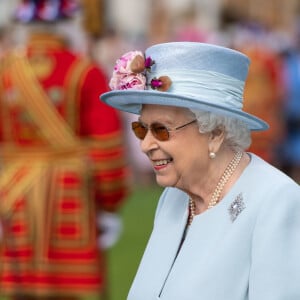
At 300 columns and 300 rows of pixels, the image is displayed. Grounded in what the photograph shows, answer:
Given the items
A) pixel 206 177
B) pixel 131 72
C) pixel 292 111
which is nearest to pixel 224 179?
pixel 206 177

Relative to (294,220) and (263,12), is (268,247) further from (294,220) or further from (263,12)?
(263,12)

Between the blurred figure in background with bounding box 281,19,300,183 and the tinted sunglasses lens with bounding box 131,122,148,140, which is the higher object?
the tinted sunglasses lens with bounding box 131,122,148,140

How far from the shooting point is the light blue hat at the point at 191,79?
377cm

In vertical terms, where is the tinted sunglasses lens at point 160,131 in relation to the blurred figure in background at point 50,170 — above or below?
above

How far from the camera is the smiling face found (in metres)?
3.86

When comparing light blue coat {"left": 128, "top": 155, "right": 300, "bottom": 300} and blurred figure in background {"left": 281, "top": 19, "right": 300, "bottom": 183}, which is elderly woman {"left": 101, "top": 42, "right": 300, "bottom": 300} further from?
blurred figure in background {"left": 281, "top": 19, "right": 300, "bottom": 183}

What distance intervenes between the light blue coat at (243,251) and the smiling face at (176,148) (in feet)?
0.41

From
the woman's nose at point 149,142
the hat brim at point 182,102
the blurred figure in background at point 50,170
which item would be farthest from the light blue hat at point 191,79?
the blurred figure in background at point 50,170

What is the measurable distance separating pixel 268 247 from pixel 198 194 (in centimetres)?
42

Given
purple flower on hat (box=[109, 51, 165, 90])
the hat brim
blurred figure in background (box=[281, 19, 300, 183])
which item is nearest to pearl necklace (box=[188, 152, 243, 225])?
the hat brim

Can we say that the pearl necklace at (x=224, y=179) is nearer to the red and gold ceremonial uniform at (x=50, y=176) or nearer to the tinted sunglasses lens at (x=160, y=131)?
the tinted sunglasses lens at (x=160, y=131)

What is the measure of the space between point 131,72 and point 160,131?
0.63 feet

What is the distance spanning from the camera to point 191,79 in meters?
3.80

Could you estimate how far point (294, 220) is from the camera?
142 inches
